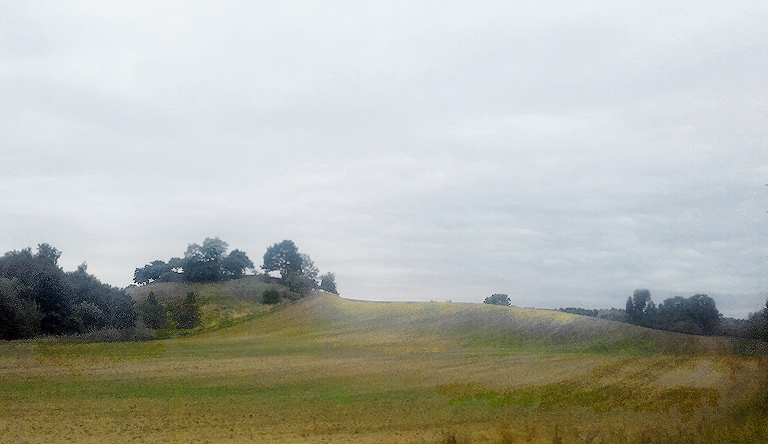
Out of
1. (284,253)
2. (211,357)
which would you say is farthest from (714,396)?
(284,253)

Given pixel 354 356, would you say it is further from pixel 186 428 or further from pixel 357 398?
pixel 186 428

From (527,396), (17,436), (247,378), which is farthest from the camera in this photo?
(247,378)

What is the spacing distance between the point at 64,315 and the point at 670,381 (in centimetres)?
4891

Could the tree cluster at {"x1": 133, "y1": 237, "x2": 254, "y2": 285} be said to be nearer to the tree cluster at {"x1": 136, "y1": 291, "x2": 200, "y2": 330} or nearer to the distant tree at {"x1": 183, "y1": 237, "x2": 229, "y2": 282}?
the distant tree at {"x1": 183, "y1": 237, "x2": 229, "y2": 282}

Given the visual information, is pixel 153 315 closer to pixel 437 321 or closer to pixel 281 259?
pixel 281 259

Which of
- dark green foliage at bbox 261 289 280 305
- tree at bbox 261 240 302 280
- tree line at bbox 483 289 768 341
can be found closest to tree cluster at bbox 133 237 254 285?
tree at bbox 261 240 302 280

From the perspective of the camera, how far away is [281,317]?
5566cm

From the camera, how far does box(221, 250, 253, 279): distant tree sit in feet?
236

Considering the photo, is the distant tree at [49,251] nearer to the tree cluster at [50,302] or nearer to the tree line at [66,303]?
the tree line at [66,303]

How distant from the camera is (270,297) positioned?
62062mm

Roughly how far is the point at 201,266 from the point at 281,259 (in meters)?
11.9

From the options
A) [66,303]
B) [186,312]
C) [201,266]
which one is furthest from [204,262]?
[66,303]

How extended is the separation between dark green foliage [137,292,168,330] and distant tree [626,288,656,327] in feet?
137

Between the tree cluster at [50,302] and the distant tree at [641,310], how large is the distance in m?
44.1
